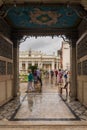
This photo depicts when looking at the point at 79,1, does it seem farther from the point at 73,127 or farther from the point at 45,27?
the point at 45,27

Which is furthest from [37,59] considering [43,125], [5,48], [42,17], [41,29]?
[43,125]

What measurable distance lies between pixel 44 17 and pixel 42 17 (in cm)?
7

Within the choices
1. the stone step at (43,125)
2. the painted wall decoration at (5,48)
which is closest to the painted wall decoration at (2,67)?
the painted wall decoration at (5,48)

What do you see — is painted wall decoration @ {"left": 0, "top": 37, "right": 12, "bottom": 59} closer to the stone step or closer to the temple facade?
the stone step

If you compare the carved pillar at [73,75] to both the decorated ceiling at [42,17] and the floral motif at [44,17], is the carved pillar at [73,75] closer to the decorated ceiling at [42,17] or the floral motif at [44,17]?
the decorated ceiling at [42,17]

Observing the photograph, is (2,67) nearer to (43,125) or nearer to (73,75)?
(43,125)

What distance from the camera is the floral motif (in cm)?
942

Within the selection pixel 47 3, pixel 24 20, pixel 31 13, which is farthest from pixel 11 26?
pixel 47 3

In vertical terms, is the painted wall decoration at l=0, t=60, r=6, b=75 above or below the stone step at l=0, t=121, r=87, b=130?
above

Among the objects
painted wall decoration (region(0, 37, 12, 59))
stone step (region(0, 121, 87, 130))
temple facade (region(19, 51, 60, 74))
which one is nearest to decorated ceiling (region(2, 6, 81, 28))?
painted wall decoration (region(0, 37, 12, 59))

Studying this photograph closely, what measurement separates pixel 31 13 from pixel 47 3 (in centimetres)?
217

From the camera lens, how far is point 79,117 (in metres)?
7.58

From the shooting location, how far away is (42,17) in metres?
10.1

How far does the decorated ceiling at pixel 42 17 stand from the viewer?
29.4ft
